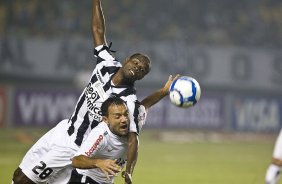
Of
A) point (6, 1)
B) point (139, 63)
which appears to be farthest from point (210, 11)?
point (139, 63)

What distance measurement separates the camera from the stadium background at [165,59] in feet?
75.9

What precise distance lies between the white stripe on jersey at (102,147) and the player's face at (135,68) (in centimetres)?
70

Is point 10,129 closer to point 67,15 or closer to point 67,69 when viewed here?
point 67,69

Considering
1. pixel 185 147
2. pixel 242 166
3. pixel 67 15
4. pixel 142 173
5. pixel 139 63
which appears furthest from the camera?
pixel 67 15

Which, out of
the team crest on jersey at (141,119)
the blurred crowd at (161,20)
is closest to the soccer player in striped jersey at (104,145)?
the team crest on jersey at (141,119)

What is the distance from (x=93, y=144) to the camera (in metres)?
6.84

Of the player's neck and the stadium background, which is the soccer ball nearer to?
the player's neck

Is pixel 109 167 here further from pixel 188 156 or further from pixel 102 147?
pixel 188 156

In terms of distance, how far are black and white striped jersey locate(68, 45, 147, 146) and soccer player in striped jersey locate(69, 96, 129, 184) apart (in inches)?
18.1

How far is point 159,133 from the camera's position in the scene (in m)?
24.2

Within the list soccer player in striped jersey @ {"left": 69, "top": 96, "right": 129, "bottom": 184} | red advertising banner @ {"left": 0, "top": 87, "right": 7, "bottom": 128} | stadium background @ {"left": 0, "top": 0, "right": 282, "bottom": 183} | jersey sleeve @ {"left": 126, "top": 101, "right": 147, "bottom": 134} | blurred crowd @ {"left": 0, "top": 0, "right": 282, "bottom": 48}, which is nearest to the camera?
soccer player in striped jersey @ {"left": 69, "top": 96, "right": 129, "bottom": 184}

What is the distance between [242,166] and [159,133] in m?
7.65

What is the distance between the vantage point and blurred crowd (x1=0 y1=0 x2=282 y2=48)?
82.7 feet

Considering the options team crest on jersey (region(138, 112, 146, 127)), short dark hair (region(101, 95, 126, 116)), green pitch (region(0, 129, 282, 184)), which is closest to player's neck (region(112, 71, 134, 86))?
team crest on jersey (region(138, 112, 146, 127))
